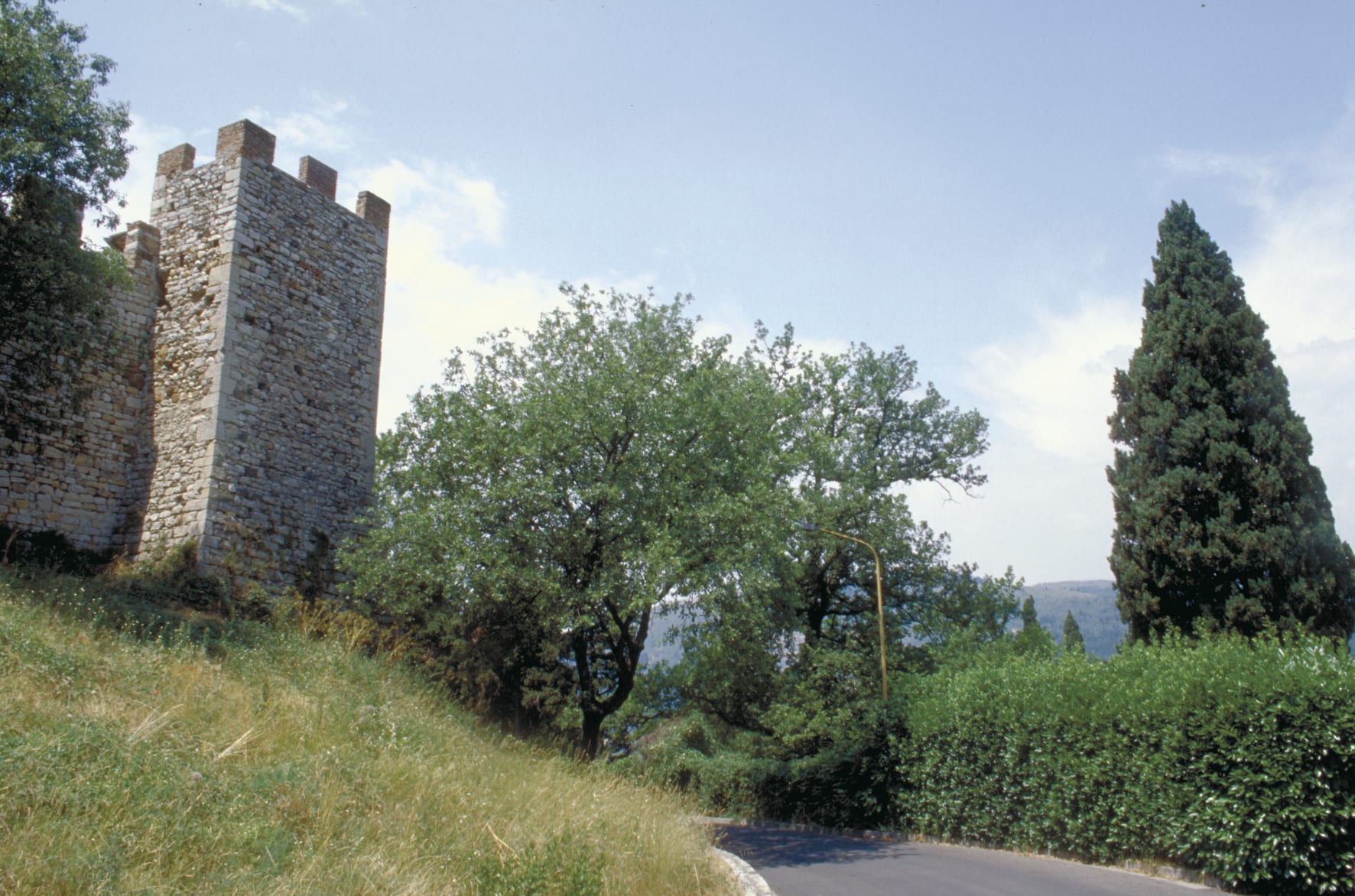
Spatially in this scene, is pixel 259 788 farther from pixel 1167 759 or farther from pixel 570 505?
pixel 1167 759

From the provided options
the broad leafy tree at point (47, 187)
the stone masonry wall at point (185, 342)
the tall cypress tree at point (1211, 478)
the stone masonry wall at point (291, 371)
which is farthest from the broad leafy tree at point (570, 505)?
the tall cypress tree at point (1211, 478)

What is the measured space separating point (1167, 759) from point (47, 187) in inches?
734

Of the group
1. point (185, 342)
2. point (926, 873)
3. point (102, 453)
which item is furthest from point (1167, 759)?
point (102, 453)

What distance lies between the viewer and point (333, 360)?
677 inches

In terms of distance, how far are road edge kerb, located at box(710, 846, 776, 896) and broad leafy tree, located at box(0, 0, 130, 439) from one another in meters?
12.3

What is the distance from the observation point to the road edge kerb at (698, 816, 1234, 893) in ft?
39.8

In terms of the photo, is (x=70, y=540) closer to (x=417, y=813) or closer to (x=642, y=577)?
(x=642, y=577)

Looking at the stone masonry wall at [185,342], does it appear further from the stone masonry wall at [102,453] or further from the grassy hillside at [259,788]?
the grassy hillside at [259,788]

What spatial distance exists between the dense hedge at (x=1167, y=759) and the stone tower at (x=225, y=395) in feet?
44.7

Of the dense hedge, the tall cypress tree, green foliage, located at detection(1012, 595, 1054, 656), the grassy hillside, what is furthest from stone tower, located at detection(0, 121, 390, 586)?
the tall cypress tree

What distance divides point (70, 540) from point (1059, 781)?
17642 mm

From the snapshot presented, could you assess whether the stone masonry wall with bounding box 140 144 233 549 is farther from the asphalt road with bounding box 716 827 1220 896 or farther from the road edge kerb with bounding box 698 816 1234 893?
the asphalt road with bounding box 716 827 1220 896

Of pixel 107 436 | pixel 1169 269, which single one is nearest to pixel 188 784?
pixel 107 436

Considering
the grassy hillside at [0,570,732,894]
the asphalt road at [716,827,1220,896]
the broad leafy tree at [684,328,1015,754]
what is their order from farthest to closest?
the broad leafy tree at [684,328,1015,754] → the asphalt road at [716,827,1220,896] → the grassy hillside at [0,570,732,894]
